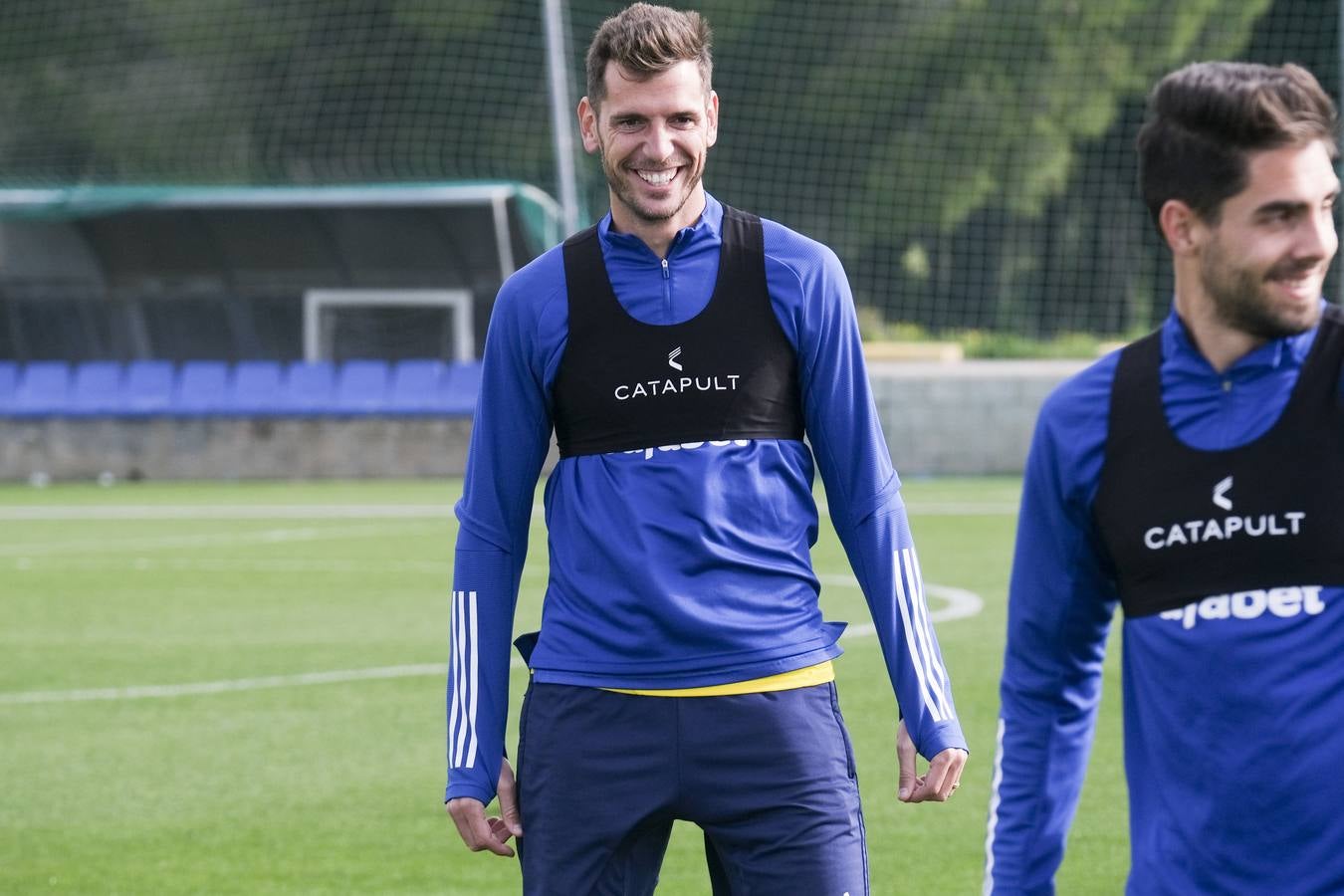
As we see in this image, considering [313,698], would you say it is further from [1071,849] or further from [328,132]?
[328,132]

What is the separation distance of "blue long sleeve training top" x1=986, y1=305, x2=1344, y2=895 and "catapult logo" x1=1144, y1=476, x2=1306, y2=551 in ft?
0.23

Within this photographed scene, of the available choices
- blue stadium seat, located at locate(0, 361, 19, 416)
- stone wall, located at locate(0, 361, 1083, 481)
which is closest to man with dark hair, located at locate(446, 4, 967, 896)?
stone wall, located at locate(0, 361, 1083, 481)

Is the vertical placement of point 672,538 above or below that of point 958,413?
above

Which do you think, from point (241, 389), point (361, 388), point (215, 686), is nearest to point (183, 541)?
point (215, 686)

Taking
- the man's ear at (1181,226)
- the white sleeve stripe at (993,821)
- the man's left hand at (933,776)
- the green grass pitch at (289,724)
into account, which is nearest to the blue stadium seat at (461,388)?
the green grass pitch at (289,724)

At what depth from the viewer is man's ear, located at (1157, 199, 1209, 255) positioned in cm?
272

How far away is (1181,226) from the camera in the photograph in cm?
275

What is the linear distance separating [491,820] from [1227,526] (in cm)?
152

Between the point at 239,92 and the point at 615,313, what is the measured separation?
34188 millimetres

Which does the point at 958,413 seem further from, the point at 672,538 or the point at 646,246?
the point at 672,538

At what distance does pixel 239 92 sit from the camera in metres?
36.6

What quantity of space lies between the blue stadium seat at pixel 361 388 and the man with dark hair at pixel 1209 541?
2318 centimetres

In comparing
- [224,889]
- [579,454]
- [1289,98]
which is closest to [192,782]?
[224,889]

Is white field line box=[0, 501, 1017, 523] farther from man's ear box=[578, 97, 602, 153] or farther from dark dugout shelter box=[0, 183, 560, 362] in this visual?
man's ear box=[578, 97, 602, 153]
